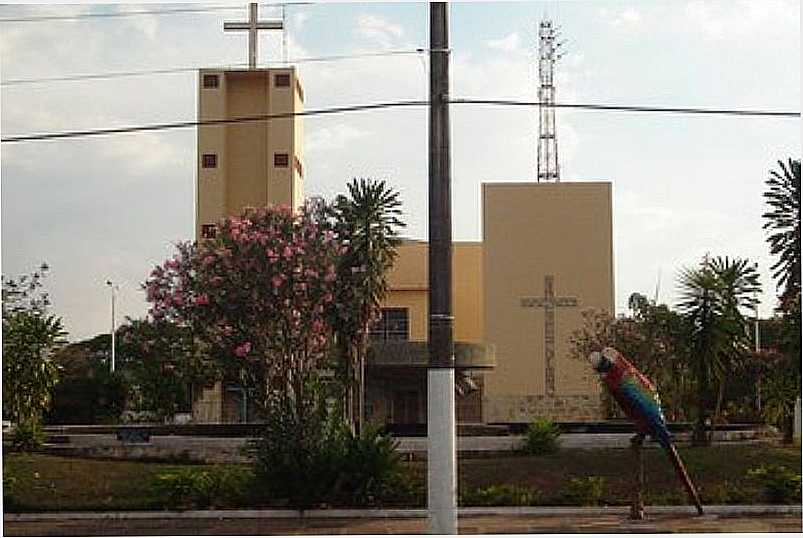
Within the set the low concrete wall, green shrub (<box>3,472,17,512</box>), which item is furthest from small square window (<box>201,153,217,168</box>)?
green shrub (<box>3,472,17,512</box>)

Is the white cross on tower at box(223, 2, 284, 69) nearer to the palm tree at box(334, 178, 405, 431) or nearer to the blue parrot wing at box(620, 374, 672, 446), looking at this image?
the palm tree at box(334, 178, 405, 431)

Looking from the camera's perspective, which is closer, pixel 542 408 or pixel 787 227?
pixel 787 227

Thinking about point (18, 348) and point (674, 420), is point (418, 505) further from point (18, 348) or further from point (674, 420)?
point (674, 420)

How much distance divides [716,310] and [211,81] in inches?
625

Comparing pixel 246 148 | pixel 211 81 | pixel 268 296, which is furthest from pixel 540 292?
pixel 268 296

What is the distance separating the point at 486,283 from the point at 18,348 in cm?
1242

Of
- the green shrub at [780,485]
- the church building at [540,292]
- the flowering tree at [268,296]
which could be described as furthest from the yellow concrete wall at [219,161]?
the green shrub at [780,485]

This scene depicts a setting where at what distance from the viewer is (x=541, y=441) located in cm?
1780

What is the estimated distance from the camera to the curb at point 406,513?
46.0ft

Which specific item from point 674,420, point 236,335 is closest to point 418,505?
point 236,335

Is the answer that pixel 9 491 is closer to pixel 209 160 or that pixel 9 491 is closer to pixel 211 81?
pixel 209 160

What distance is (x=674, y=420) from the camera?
23.6m

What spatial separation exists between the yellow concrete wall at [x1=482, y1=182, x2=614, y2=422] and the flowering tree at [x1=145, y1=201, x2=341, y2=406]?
879cm

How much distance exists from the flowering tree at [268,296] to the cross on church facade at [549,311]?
9.38 m
